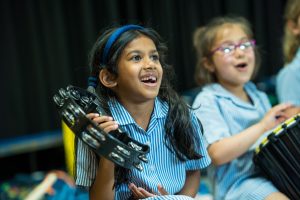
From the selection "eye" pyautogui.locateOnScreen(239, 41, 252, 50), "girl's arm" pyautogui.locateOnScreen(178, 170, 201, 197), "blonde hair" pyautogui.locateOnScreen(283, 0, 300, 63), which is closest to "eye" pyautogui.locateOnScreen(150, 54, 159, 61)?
"girl's arm" pyautogui.locateOnScreen(178, 170, 201, 197)

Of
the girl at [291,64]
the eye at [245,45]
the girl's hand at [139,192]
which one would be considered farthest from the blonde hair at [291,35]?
the girl's hand at [139,192]

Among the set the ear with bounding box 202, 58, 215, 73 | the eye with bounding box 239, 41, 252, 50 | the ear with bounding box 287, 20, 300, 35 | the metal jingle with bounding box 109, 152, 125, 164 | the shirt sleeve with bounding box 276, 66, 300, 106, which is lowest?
the shirt sleeve with bounding box 276, 66, 300, 106

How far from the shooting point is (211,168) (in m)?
2.06

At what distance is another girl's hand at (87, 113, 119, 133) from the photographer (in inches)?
52.1

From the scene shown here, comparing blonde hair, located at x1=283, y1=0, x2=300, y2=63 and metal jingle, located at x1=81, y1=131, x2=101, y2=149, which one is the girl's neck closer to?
metal jingle, located at x1=81, y1=131, x2=101, y2=149

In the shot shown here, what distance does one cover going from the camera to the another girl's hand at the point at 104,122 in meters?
1.32

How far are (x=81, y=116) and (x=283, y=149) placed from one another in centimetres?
92

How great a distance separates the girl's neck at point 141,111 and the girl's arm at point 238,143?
0.39 metres

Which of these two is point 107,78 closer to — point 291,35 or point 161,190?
point 161,190

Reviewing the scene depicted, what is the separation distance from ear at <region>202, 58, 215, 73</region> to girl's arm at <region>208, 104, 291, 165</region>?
0.38 meters

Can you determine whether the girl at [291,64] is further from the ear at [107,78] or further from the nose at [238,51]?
the ear at [107,78]

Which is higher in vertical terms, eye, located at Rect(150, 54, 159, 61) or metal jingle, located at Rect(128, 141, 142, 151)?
eye, located at Rect(150, 54, 159, 61)

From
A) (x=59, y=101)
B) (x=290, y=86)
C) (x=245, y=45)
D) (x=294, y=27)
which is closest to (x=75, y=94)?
(x=59, y=101)

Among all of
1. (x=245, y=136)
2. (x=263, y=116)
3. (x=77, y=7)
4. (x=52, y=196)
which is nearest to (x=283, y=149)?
(x=245, y=136)
